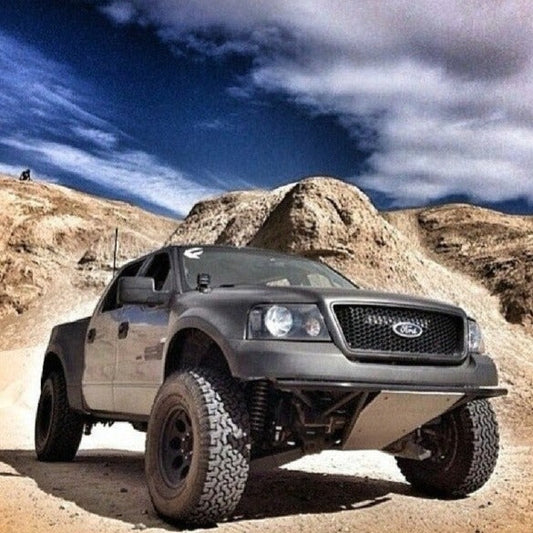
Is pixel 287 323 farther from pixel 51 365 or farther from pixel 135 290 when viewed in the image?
pixel 51 365

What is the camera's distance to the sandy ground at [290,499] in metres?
5.07

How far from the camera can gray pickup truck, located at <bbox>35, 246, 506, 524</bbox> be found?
4.70 m

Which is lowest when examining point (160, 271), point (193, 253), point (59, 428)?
point (59, 428)

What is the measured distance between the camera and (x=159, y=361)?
576cm

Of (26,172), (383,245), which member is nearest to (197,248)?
(383,245)

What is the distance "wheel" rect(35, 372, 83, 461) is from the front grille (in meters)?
4.00

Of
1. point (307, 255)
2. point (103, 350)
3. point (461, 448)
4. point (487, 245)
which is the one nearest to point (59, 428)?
point (103, 350)

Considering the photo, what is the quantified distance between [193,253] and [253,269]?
485mm

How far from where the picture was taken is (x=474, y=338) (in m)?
5.67

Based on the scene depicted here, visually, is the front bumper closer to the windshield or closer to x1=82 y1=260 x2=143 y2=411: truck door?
the windshield

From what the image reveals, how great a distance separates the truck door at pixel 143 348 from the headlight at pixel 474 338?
208 cm

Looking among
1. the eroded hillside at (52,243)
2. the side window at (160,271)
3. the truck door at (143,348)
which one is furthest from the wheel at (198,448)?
the eroded hillside at (52,243)

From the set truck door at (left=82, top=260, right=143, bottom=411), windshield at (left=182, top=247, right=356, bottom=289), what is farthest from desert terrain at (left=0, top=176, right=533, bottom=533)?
windshield at (left=182, top=247, right=356, bottom=289)

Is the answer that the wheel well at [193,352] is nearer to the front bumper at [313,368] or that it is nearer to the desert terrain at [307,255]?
the front bumper at [313,368]
